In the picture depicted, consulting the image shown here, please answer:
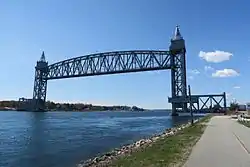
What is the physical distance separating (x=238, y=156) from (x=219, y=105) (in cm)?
15701

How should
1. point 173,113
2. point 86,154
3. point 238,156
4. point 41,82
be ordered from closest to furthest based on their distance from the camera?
point 238,156 → point 86,154 → point 173,113 → point 41,82

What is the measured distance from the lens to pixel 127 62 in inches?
6043

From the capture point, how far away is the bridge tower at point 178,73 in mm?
134625

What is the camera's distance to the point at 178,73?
142 m

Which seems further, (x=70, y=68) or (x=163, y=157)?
(x=70, y=68)

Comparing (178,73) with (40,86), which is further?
(40,86)

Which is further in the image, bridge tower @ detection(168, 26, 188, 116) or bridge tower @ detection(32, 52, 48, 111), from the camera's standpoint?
bridge tower @ detection(32, 52, 48, 111)

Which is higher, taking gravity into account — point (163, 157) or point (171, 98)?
point (171, 98)

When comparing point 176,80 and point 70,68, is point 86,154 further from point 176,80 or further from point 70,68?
point 70,68

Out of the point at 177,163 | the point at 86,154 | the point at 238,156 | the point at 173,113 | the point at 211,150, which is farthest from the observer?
the point at 173,113

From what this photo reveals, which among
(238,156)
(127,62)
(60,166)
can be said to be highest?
(127,62)

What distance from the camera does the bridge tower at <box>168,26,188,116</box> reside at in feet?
442

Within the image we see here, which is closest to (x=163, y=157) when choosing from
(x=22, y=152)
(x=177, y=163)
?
(x=177, y=163)

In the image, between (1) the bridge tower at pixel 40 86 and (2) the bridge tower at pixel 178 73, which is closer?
(2) the bridge tower at pixel 178 73
